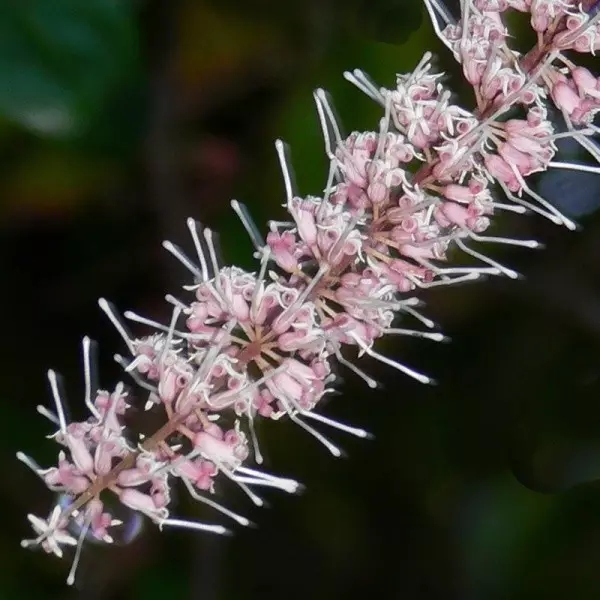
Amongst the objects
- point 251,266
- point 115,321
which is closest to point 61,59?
A: point 251,266

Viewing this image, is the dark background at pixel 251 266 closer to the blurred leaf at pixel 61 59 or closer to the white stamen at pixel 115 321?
the blurred leaf at pixel 61 59

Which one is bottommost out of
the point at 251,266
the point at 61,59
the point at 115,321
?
the point at 251,266

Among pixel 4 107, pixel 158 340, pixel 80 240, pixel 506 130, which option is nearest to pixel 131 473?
pixel 158 340

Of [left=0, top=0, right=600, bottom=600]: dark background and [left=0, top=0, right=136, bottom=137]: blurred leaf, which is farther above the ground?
[left=0, top=0, right=136, bottom=137]: blurred leaf

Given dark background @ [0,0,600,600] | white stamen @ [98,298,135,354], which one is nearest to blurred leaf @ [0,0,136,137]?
dark background @ [0,0,600,600]

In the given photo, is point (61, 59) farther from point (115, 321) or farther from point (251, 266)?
point (115, 321)

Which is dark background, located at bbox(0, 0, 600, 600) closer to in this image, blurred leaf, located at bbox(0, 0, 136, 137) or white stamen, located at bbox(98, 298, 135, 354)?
blurred leaf, located at bbox(0, 0, 136, 137)

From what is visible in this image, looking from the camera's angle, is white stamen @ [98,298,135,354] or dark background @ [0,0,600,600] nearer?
white stamen @ [98,298,135,354]

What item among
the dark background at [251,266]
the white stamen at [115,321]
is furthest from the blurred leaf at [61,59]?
the white stamen at [115,321]

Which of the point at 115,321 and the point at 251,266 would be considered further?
the point at 251,266
